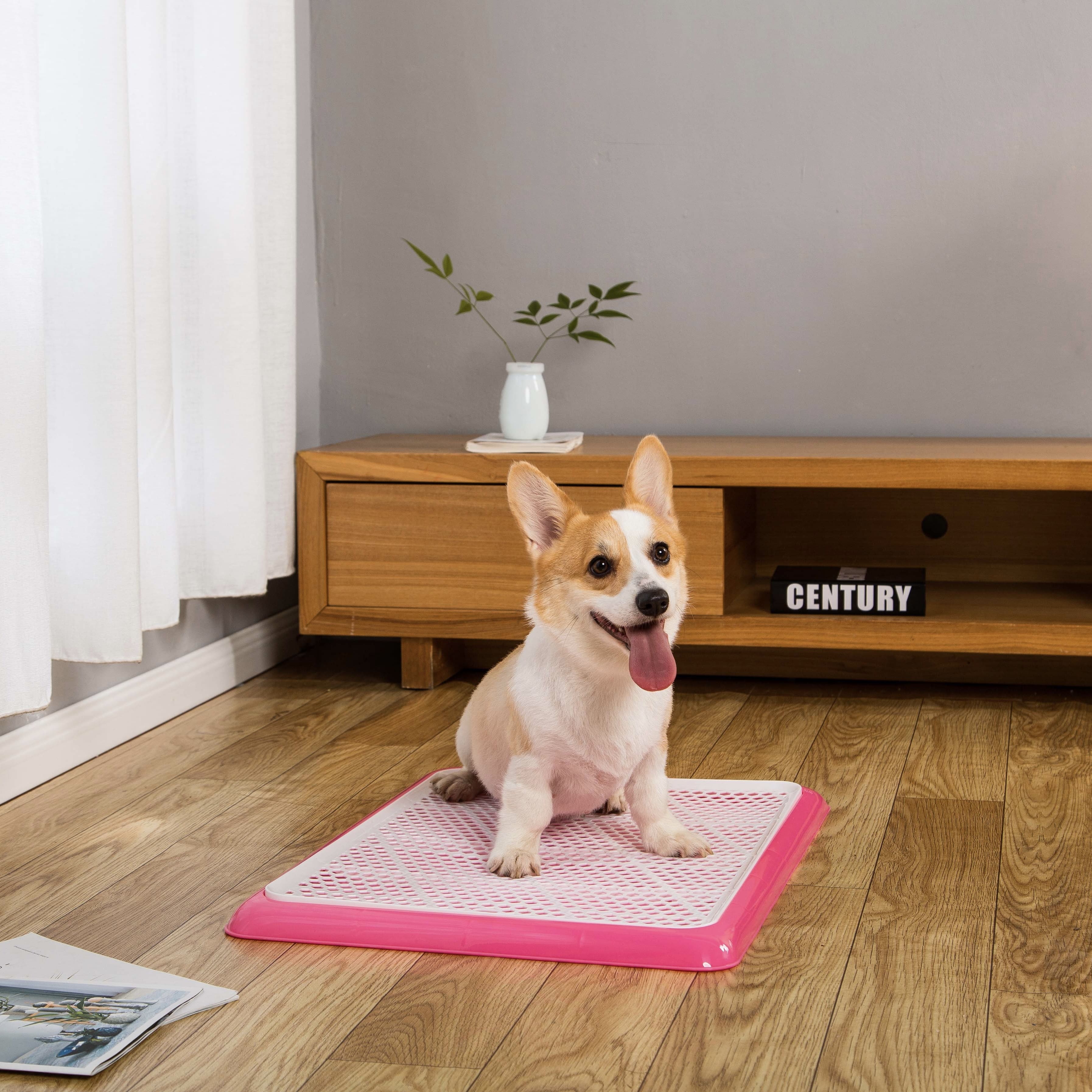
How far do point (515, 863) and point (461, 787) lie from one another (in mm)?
289

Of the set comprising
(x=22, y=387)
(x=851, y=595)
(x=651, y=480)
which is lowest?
(x=851, y=595)

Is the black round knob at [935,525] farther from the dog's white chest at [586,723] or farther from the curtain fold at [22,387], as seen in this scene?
the curtain fold at [22,387]

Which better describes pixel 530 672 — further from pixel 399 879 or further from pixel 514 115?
pixel 514 115

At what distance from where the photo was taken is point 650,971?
123 cm

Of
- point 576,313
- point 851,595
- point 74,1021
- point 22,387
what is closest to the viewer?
point 74,1021

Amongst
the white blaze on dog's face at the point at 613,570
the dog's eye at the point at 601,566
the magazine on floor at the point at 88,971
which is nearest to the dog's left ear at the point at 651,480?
the white blaze on dog's face at the point at 613,570

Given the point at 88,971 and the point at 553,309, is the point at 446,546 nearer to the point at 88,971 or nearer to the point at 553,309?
the point at 553,309

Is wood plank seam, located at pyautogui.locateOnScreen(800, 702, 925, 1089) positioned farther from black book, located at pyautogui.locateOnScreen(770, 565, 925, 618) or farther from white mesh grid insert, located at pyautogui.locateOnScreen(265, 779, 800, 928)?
black book, located at pyautogui.locateOnScreen(770, 565, 925, 618)

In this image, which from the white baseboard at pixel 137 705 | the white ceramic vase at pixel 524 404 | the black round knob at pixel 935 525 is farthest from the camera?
the black round knob at pixel 935 525

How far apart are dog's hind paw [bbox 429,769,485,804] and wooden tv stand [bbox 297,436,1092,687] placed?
0.61 m

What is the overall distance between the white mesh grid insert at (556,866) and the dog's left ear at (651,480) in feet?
1.27

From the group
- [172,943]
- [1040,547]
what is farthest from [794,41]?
[172,943]

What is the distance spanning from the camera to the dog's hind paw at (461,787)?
1691mm

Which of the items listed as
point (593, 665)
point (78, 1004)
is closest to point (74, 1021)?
point (78, 1004)
